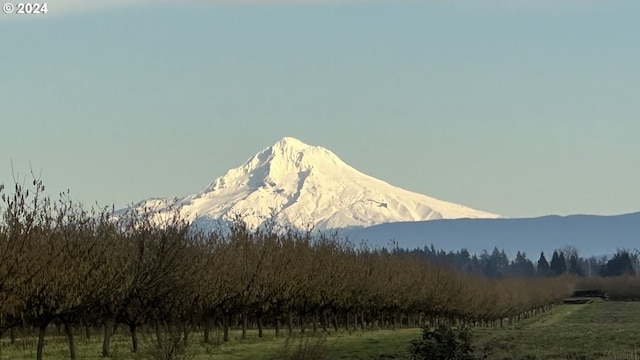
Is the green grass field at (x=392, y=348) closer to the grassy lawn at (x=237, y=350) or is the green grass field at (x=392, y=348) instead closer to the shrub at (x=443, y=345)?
the grassy lawn at (x=237, y=350)

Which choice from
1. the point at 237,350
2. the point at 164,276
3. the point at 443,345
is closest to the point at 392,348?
the point at 237,350

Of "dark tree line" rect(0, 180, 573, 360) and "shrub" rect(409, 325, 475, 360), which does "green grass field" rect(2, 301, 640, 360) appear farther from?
"shrub" rect(409, 325, 475, 360)

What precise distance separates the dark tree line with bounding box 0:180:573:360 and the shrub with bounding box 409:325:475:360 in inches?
317

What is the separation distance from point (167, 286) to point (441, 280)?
72170 millimetres

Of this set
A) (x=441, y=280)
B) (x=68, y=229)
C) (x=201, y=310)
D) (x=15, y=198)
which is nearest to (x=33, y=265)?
(x=15, y=198)

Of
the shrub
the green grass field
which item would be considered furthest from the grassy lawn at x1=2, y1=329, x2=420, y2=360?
the shrub

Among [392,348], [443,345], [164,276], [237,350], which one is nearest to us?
[443,345]

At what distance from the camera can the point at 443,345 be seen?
36.8 meters

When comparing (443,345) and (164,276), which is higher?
(164,276)

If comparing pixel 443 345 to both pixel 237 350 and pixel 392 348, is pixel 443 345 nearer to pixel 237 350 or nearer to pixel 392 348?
pixel 392 348

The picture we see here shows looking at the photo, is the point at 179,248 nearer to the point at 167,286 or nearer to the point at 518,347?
the point at 167,286

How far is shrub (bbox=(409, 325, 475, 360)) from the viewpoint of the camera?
36656mm

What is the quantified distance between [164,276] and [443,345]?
1532 centimetres

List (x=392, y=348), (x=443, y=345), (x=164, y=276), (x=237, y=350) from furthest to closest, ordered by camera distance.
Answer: (x=392, y=348) → (x=237, y=350) → (x=164, y=276) → (x=443, y=345)
